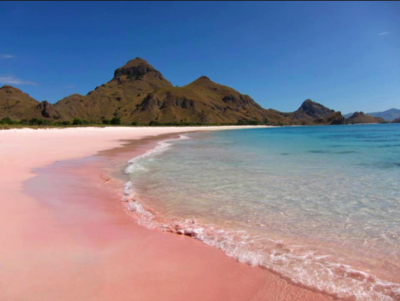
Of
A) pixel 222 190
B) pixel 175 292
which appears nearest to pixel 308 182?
pixel 222 190

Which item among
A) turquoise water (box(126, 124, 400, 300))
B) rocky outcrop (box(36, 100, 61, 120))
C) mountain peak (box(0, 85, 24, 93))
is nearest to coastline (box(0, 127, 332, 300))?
turquoise water (box(126, 124, 400, 300))

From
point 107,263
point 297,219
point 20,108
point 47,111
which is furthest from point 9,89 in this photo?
point 297,219

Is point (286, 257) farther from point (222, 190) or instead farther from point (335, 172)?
point (335, 172)

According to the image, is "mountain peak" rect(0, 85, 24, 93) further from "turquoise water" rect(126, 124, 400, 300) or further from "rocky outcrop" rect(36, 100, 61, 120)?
"turquoise water" rect(126, 124, 400, 300)

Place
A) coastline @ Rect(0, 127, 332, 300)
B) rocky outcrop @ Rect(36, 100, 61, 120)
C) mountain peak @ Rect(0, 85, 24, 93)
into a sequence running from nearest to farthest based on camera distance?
coastline @ Rect(0, 127, 332, 300), rocky outcrop @ Rect(36, 100, 61, 120), mountain peak @ Rect(0, 85, 24, 93)

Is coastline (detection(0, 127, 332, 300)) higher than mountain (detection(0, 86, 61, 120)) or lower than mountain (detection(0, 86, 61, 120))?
lower

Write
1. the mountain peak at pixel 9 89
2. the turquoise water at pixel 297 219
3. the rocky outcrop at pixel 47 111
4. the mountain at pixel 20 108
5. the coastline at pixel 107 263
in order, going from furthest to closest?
1. the mountain peak at pixel 9 89
2. the rocky outcrop at pixel 47 111
3. the mountain at pixel 20 108
4. the turquoise water at pixel 297 219
5. the coastline at pixel 107 263

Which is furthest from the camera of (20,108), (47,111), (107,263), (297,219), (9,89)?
(9,89)

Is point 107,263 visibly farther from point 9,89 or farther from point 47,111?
point 9,89

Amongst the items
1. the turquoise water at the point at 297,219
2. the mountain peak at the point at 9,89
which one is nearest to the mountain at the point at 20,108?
the mountain peak at the point at 9,89

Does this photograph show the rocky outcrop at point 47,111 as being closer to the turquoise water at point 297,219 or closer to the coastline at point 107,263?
the turquoise water at point 297,219

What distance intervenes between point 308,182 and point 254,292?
6.71 meters

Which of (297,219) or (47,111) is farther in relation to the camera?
(47,111)

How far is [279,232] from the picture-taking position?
470cm
